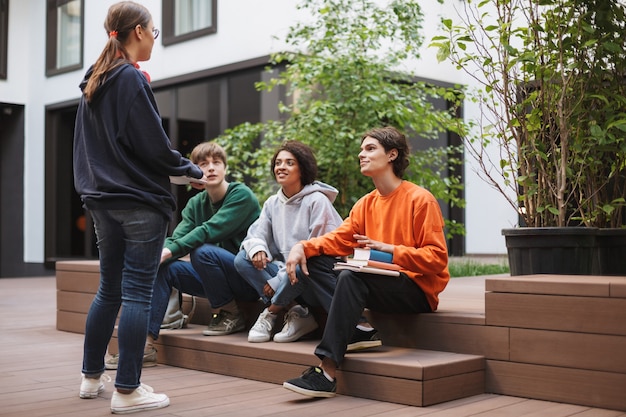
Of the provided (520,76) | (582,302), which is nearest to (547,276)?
(582,302)

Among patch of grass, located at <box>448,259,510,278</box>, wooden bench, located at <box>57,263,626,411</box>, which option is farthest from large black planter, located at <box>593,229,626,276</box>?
patch of grass, located at <box>448,259,510,278</box>

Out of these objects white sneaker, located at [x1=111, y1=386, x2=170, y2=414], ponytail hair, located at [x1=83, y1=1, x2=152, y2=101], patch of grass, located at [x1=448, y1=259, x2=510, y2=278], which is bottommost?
white sneaker, located at [x1=111, y1=386, x2=170, y2=414]

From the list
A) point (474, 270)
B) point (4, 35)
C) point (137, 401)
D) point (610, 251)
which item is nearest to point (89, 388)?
point (137, 401)

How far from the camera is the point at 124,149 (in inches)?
111

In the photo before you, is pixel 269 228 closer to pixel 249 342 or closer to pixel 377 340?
pixel 249 342

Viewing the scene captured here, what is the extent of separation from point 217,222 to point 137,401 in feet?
4.14

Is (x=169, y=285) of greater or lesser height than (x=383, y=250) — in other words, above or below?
below

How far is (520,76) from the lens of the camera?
382 centimetres

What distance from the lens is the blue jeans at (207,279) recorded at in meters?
3.85

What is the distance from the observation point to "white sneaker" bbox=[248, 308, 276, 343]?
360 cm

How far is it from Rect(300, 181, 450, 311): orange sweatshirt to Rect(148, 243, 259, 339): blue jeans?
2.22 feet

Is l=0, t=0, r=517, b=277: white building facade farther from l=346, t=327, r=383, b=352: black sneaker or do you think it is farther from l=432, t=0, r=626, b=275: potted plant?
l=346, t=327, r=383, b=352: black sneaker

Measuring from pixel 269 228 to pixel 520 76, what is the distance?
142 cm

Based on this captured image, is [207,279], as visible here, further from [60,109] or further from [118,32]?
[60,109]
